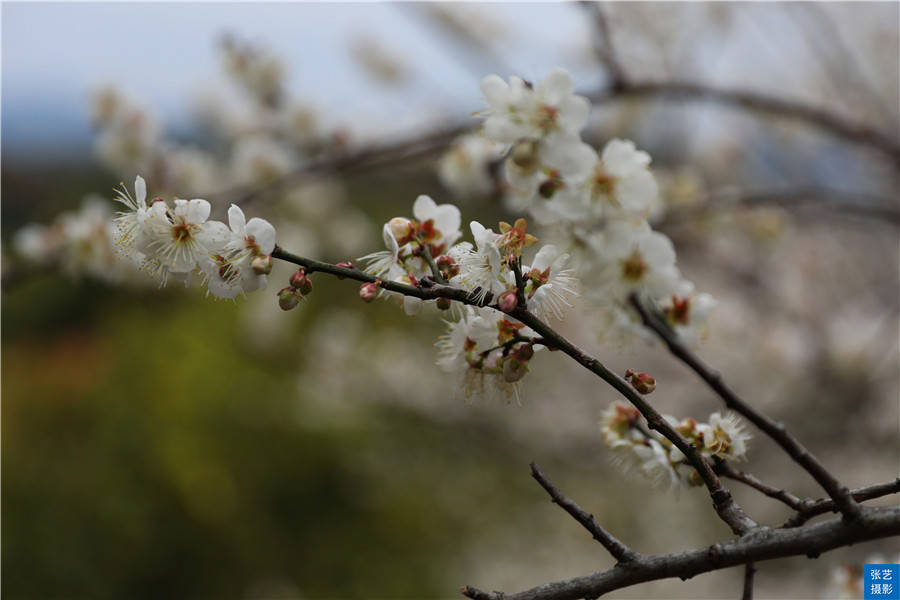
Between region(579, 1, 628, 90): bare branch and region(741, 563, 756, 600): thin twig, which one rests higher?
region(579, 1, 628, 90): bare branch

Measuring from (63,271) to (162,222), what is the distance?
127 centimetres

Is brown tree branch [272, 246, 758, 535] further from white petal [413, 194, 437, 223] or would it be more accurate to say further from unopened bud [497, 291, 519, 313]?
white petal [413, 194, 437, 223]

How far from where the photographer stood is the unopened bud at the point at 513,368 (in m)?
0.61

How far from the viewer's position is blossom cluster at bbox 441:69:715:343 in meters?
0.48

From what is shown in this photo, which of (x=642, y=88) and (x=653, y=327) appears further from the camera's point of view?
(x=642, y=88)

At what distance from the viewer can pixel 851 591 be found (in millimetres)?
891

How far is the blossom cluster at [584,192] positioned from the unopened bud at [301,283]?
0.21 meters

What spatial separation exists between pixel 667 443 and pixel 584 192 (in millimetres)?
341

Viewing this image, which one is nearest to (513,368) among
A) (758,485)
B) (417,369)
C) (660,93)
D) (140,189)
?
(758,485)

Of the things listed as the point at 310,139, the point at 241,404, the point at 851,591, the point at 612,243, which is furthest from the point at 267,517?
the point at 612,243

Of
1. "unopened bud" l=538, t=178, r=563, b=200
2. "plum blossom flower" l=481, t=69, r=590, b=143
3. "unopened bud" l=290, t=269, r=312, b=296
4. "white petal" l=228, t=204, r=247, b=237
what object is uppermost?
"plum blossom flower" l=481, t=69, r=590, b=143

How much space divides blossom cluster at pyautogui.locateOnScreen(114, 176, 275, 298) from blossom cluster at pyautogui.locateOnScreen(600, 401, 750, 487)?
0.40 m

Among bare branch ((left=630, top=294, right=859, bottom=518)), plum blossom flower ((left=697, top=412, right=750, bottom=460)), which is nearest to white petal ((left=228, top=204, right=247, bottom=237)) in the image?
bare branch ((left=630, top=294, right=859, bottom=518))

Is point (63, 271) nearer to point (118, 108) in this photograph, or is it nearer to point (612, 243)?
point (118, 108)
